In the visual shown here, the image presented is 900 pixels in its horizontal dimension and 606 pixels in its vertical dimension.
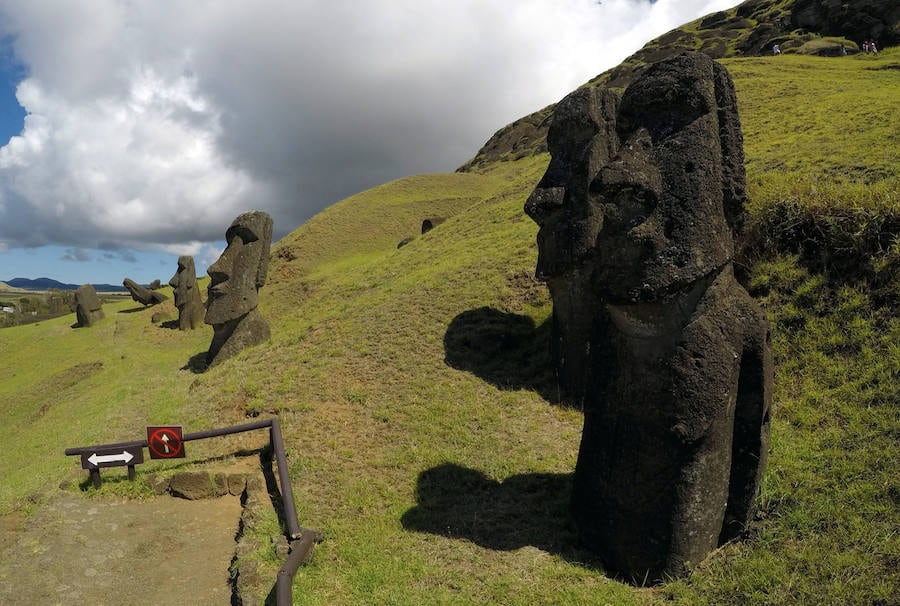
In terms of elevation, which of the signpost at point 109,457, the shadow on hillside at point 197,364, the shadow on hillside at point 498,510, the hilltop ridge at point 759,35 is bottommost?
the shadow on hillside at point 498,510

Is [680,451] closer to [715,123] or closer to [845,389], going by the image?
[715,123]

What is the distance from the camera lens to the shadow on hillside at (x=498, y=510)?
5168mm

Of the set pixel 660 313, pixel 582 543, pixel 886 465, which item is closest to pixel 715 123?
pixel 660 313

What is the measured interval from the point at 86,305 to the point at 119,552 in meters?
20.9

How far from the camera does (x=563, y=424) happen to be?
7727mm

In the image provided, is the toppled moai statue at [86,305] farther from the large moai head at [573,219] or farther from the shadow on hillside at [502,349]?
the large moai head at [573,219]

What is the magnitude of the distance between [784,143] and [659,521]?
15507 millimetres

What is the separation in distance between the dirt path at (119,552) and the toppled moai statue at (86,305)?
18.9 m

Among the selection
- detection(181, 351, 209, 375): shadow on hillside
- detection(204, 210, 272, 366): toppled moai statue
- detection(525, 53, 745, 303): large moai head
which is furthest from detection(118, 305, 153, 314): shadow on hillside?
detection(525, 53, 745, 303): large moai head

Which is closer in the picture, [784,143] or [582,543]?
[582,543]

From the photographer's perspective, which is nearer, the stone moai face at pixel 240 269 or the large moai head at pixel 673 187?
the large moai head at pixel 673 187

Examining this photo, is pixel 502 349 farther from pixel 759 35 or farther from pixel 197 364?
pixel 759 35

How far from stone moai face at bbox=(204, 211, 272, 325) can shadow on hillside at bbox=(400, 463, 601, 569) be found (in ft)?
27.6

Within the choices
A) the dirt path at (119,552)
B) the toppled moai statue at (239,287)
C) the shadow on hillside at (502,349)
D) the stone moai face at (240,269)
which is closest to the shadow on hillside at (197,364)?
the toppled moai statue at (239,287)
